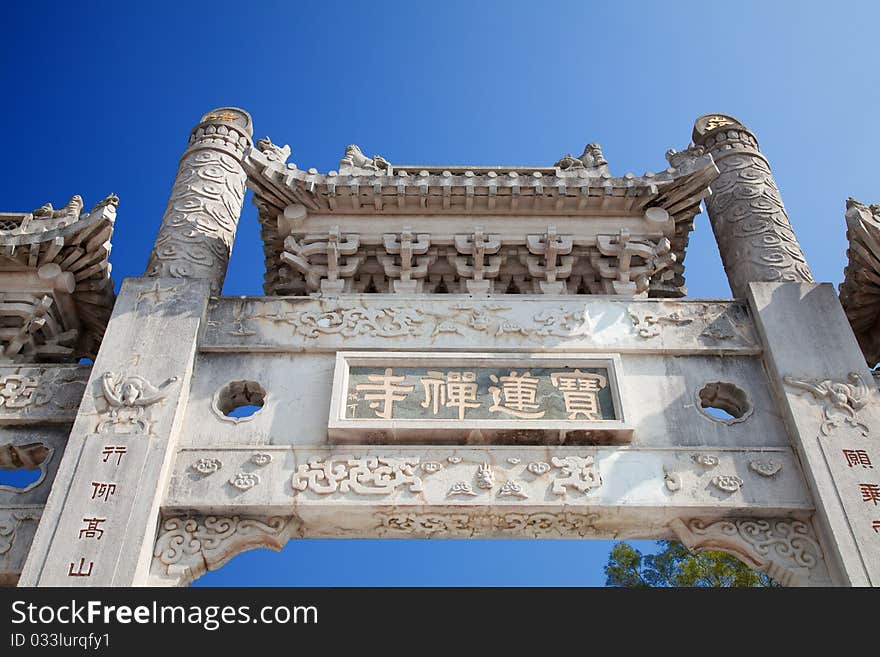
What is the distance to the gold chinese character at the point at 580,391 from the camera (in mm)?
7379

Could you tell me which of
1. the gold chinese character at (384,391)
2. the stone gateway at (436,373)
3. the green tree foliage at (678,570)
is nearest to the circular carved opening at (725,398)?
the stone gateway at (436,373)

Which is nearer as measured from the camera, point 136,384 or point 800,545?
point 800,545

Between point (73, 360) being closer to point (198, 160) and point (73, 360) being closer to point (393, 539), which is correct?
point (198, 160)

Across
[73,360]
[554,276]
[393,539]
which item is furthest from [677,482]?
[73,360]

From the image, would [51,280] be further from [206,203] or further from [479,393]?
[479,393]

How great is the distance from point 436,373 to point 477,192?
2445 millimetres

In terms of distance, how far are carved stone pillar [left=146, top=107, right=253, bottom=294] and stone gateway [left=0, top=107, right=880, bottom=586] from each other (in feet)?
0.14

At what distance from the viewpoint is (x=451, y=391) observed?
758 centimetres

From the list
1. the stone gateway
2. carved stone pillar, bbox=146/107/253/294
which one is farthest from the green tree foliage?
carved stone pillar, bbox=146/107/253/294

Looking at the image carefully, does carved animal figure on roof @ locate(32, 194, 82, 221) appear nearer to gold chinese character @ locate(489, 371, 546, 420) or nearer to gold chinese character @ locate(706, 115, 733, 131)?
gold chinese character @ locate(489, 371, 546, 420)

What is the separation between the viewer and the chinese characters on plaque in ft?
24.1

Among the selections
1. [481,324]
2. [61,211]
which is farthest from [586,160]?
[61,211]
